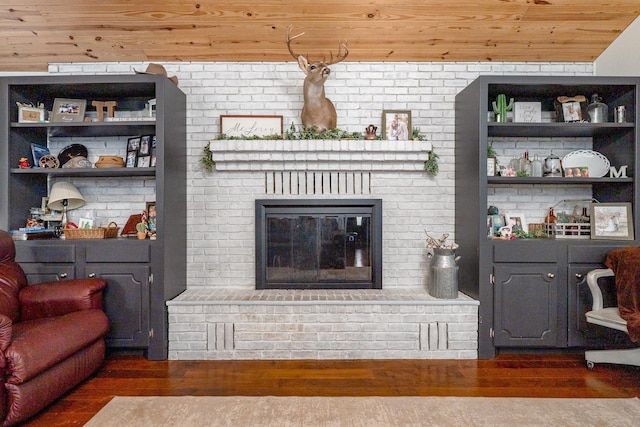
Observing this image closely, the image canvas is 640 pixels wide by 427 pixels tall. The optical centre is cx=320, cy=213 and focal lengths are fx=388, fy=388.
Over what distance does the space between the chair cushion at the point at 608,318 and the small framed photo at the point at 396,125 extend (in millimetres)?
1982

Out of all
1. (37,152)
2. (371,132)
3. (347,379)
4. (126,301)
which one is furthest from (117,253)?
(371,132)

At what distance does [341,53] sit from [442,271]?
6.89 ft

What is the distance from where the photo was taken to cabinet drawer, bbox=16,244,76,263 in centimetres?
302

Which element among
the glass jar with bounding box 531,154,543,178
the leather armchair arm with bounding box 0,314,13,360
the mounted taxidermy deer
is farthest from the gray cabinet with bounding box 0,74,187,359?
the glass jar with bounding box 531,154,543,178

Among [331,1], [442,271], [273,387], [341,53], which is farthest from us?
[341,53]

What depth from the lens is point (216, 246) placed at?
3.61 meters

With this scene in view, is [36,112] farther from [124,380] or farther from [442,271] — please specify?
[442,271]

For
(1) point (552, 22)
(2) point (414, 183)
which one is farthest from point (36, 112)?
(1) point (552, 22)

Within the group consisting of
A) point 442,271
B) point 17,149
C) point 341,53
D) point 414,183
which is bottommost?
point 442,271

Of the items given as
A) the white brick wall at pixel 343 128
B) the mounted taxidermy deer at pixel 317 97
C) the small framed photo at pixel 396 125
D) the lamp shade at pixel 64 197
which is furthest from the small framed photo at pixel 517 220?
the lamp shade at pixel 64 197

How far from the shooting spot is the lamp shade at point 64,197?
11.0 feet

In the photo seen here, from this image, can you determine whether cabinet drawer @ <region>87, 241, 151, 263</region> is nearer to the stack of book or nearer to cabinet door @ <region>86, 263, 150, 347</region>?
cabinet door @ <region>86, 263, 150, 347</region>

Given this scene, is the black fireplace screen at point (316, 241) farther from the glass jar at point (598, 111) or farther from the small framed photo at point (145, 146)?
the glass jar at point (598, 111)

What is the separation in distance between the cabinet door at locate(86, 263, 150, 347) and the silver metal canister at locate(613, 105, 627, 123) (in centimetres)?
402
